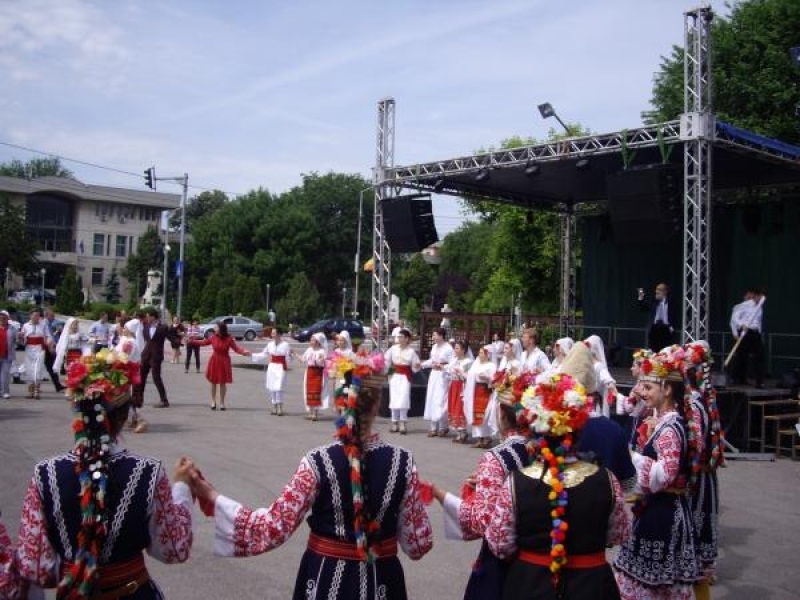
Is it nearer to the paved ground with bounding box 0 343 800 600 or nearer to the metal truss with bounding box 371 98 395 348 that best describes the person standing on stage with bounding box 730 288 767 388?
the paved ground with bounding box 0 343 800 600

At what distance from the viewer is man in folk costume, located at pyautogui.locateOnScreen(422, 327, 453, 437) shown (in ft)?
46.7

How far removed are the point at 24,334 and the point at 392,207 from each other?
8.61 m

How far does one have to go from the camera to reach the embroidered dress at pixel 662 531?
4.67 meters

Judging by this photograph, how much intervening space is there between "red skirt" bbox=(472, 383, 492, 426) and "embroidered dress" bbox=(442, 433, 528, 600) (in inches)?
376

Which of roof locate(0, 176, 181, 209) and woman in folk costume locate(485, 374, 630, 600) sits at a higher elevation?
roof locate(0, 176, 181, 209)

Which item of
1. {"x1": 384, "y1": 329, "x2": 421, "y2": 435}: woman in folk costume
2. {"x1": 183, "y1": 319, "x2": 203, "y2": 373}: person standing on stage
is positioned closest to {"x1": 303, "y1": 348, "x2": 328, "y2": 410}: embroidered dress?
{"x1": 384, "y1": 329, "x2": 421, "y2": 435}: woman in folk costume

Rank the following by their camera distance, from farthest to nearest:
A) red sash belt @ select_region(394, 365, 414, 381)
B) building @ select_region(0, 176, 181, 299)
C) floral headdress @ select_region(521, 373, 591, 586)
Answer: building @ select_region(0, 176, 181, 299)
red sash belt @ select_region(394, 365, 414, 381)
floral headdress @ select_region(521, 373, 591, 586)

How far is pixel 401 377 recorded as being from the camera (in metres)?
14.5

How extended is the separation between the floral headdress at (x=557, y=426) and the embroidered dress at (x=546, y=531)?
1.2 inches

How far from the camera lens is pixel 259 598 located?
18.5ft

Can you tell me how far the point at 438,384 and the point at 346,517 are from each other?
11.1 meters

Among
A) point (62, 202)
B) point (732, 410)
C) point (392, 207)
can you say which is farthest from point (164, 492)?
point (62, 202)

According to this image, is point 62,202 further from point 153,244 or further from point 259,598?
point 259,598

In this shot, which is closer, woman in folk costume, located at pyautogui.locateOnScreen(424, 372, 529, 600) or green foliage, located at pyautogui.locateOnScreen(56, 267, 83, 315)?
woman in folk costume, located at pyautogui.locateOnScreen(424, 372, 529, 600)
